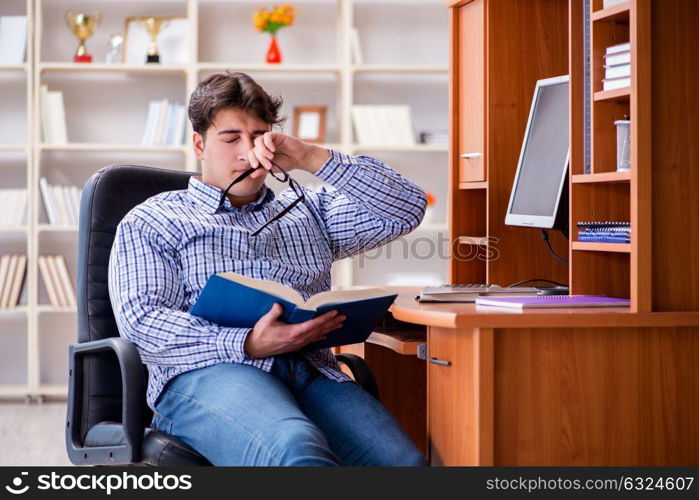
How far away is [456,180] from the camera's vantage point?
2.67m

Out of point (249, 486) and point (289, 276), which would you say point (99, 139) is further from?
point (249, 486)

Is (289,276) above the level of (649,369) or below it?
above

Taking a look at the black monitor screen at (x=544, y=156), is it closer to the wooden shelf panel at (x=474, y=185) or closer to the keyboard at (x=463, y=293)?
the wooden shelf panel at (x=474, y=185)

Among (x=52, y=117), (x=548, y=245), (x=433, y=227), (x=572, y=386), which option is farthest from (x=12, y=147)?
(x=572, y=386)

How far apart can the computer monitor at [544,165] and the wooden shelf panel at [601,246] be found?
29 centimetres

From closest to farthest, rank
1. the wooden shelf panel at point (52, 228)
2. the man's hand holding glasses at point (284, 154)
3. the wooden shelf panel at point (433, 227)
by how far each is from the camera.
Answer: the man's hand holding glasses at point (284, 154) → the wooden shelf panel at point (52, 228) → the wooden shelf panel at point (433, 227)

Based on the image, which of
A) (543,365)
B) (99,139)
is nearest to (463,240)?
(543,365)

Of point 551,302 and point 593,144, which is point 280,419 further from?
point 593,144

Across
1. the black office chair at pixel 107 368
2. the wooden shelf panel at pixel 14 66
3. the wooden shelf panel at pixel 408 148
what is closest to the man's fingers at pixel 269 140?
the black office chair at pixel 107 368

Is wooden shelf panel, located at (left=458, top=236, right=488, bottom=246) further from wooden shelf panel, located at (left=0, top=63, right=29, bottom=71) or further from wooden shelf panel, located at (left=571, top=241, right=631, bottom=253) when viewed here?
wooden shelf panel, located at (left=0, top=63, right=29, bottom=71)

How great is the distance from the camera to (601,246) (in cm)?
185

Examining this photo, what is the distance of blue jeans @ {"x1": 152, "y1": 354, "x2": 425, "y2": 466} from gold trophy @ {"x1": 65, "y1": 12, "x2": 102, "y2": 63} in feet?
10.2

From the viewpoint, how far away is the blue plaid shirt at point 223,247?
179cm

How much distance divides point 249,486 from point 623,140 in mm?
1010
